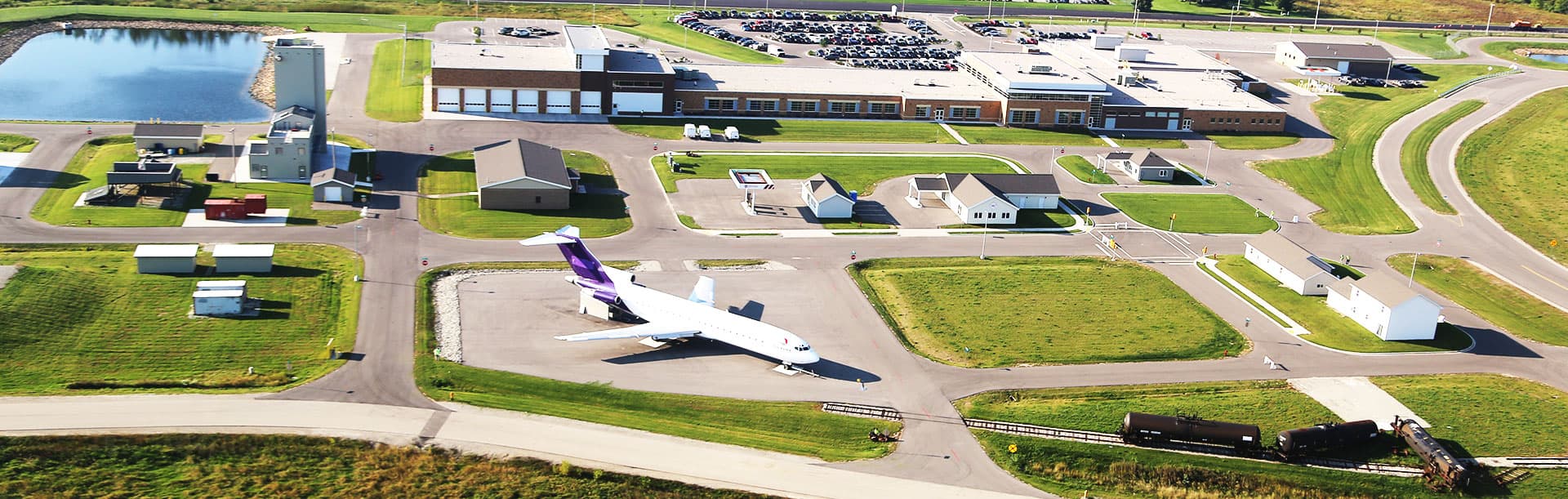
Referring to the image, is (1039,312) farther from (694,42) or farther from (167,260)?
(694,42)

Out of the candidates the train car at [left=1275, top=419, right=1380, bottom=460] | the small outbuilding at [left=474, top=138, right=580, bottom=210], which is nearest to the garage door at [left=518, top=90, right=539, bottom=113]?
the small outbuilding at [left=474, top=138, right=580, bottom=210]

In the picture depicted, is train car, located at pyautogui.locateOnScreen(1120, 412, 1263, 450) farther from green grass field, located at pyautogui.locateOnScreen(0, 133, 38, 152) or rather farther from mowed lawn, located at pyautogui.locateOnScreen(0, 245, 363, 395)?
green grass field, located at pyautogui.locateOnScreen(0, 133, 38, 152)

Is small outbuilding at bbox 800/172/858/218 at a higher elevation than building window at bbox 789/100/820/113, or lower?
lower

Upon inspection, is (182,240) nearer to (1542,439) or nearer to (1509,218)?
(1542,439)

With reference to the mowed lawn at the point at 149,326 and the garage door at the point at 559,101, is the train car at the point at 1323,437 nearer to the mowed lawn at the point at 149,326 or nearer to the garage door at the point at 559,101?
the mowed lawn at the point at 149,326

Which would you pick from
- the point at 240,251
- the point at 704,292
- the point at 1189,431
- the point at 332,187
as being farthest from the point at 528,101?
the point at 1189,431

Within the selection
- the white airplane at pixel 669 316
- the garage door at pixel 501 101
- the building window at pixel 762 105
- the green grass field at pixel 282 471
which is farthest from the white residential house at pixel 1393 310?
the garage door at pixel 501 101
